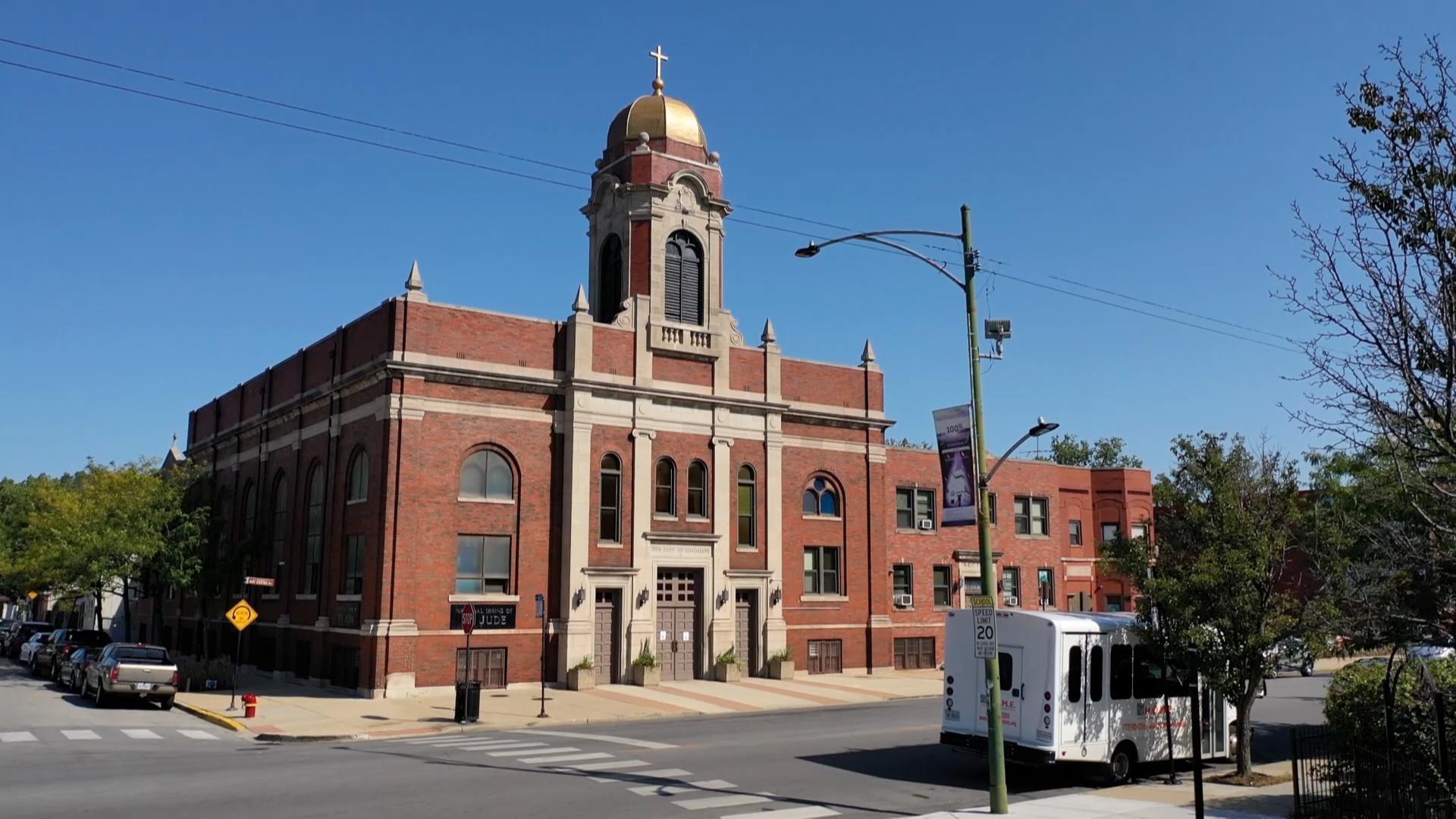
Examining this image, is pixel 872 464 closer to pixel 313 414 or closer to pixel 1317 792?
pixel 313 414

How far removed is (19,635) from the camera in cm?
5109

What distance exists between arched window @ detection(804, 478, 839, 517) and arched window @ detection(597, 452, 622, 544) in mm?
7903

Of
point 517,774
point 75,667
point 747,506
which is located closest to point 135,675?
point 75,667

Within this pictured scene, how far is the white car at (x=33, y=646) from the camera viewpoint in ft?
134

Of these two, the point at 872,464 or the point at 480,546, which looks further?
the point at 872,464

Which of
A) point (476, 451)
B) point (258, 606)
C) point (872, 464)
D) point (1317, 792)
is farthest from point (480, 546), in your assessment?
point (1317, 792)

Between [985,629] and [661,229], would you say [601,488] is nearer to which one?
[661,229]

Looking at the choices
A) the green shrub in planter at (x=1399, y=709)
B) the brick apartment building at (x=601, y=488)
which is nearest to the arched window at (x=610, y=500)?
the brick apartment building at (x=601, y=488)

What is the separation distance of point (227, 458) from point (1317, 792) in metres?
43.4

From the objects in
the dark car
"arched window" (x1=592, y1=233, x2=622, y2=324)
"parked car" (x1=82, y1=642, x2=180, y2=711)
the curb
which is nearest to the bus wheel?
the curb

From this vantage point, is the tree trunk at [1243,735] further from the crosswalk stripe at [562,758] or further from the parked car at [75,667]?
the parked car at [75,667]

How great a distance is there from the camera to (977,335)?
15.4 metres

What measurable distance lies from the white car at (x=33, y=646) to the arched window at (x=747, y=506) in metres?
25.4

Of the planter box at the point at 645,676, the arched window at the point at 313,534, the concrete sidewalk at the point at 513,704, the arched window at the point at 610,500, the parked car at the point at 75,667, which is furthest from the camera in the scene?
the arched window at the point at 313,534
